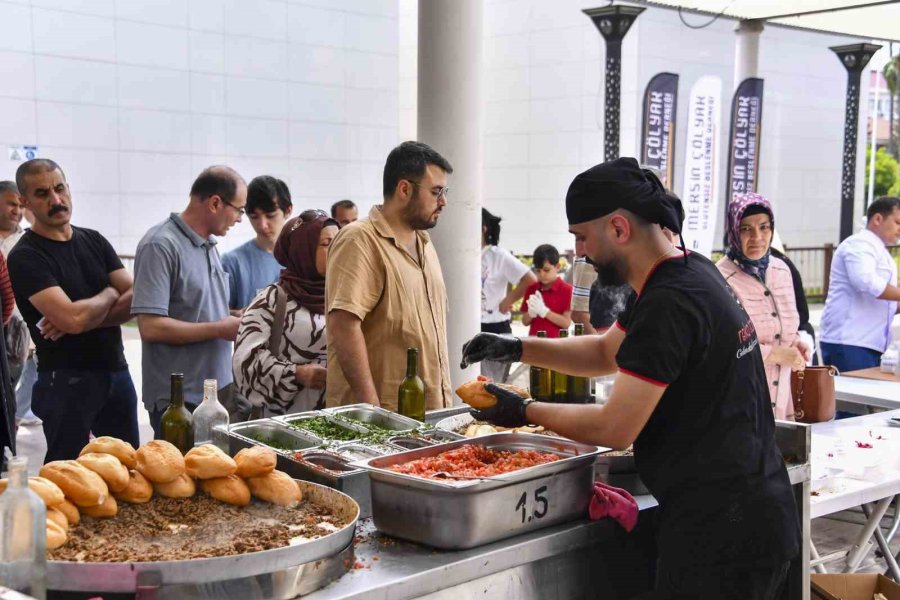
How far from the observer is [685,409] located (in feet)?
7.16

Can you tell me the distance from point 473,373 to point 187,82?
8206mm

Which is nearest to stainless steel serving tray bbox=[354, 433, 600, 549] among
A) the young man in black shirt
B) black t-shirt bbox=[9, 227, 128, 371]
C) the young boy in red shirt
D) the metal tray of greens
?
the young man in black shirt

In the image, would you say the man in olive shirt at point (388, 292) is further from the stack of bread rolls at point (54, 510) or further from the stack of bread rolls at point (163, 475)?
the stack of bread rolls at point (54, 510)

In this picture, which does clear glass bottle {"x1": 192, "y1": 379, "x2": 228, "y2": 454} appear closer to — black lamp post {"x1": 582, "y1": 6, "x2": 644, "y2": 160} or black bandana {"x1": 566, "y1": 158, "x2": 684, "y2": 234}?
black bandana {"x1": 566, "y1": 158, "x2": 684, "y2": 234}

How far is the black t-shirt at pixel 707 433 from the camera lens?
7.02 ft

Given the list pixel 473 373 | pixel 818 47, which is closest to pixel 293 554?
pixel 473 373

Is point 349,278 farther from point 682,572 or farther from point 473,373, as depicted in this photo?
point 473,373

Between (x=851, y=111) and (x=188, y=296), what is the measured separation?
367 inches

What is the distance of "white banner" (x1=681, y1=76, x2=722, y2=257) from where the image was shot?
10.8 meters

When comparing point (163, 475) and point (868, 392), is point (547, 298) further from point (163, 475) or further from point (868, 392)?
point (163, 475)

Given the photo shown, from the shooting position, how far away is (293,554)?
179 cm

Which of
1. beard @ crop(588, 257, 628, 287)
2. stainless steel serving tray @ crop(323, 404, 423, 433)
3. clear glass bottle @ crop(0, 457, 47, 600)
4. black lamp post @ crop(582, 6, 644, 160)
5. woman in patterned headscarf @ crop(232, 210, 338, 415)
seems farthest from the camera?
black lamp post @ crop(582, 6, 644, 160)

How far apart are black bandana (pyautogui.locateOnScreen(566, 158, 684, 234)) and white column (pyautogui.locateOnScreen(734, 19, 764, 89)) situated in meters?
8.48

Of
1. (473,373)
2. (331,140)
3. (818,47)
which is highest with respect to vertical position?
(818,47)
